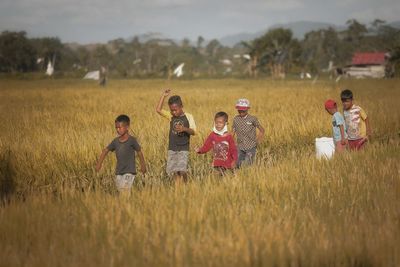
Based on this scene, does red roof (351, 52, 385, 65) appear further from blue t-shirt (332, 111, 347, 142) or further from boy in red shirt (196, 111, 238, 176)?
boy in red shirt (196, 111, 238, 176)

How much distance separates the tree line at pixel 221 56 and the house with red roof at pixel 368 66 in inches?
89.5

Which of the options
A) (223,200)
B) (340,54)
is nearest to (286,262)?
(223,200)

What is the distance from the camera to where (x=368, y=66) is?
2251 inches

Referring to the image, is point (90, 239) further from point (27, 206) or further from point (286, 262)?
point (286, 262)

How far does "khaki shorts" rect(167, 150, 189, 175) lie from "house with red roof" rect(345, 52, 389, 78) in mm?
56352

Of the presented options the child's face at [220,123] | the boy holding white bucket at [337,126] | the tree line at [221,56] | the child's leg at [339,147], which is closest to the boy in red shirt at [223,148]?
the child's face at [220,123]

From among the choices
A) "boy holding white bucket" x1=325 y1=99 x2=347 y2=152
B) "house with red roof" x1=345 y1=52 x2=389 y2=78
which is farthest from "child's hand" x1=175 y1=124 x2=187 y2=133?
"house with red roof" x1=345 y1=52 x2=389 y2=78

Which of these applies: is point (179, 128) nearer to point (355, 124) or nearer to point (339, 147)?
point (339, 147)

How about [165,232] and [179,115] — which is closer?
[165,232]

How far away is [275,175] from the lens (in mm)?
4258

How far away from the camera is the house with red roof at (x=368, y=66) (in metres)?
55.9

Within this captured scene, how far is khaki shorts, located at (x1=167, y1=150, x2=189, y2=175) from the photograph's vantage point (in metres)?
4.88

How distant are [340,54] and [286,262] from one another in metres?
83.8

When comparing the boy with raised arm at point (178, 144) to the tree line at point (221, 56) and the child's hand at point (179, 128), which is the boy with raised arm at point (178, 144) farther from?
the tree line at point (221, 56)
